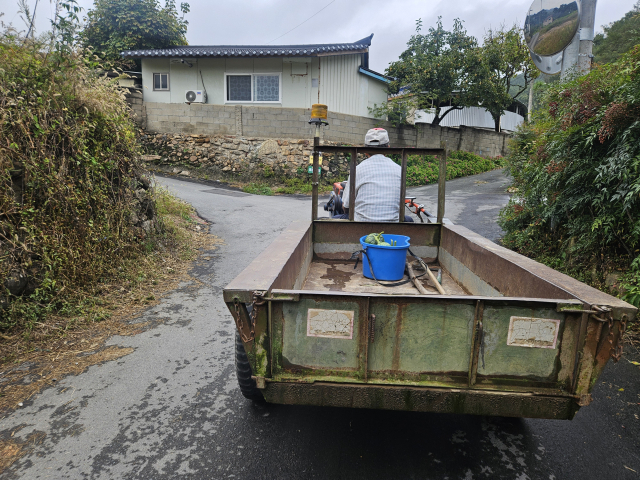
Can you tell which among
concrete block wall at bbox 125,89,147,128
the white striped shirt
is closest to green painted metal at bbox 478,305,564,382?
the white striped shirt

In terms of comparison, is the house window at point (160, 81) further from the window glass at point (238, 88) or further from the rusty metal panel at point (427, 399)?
the rusty metal panel at point (427, 399)

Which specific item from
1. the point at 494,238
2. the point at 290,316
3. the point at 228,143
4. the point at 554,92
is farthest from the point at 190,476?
the point at 228,143

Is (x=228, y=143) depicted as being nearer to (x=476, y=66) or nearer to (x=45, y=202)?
(x=476, y=66)

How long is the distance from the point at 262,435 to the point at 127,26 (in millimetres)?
19160

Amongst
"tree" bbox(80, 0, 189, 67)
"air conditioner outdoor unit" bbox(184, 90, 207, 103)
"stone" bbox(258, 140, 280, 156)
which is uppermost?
"tree" bbox(80, 0, 189, 67)

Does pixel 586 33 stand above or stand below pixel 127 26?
below

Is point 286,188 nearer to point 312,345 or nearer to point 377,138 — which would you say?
point 377,138

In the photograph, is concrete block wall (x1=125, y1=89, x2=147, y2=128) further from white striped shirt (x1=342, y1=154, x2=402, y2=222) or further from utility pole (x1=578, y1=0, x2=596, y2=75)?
utility pole (x1=578, y1=0, x2=596, y2=75)

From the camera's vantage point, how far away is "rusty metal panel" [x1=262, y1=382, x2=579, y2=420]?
6.29 ft

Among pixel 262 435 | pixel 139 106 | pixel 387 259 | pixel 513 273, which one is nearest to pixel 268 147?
pixel 139 106

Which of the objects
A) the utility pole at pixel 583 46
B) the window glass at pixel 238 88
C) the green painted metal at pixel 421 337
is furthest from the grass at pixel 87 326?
the window glass at pixel 238 88

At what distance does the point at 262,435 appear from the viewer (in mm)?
2537

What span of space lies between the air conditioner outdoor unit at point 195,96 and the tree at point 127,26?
3253mm

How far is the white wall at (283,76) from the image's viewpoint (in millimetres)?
15547
